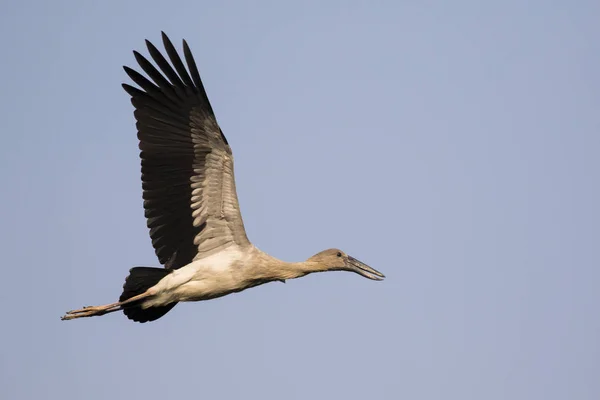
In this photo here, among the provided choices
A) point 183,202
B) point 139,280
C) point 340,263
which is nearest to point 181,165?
point 183,202

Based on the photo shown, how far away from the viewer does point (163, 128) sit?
65.5 feet

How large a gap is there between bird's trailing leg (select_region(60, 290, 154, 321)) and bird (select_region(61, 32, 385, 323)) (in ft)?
0.04

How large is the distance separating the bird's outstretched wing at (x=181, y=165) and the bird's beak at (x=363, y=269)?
72.6 inches

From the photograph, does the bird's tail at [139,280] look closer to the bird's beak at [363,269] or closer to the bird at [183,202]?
the bird at [183,202]

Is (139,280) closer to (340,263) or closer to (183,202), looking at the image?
(183,202)

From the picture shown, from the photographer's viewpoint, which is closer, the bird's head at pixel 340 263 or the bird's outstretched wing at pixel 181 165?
the bird's outstretched wing at pixel 181 165

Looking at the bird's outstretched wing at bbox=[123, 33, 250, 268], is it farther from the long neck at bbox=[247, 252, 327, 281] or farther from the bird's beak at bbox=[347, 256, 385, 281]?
the bird's beak at bbox=[347, 256, 385, 281]

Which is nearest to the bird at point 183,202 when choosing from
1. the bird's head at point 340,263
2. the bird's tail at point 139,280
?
the bird's tail at point 139,280

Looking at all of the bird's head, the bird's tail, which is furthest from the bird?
the bird's head

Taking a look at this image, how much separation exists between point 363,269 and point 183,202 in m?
2.90

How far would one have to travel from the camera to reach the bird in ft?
65.0

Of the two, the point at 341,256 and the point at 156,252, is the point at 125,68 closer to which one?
the point at 156,252

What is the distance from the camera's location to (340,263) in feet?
68.9

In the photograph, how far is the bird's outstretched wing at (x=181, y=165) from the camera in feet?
65.1
